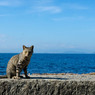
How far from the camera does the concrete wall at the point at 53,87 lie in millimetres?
6633

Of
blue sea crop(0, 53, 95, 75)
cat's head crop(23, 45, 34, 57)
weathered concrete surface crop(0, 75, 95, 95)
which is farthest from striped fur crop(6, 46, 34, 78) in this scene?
blue sea crop(0, 53, 95, 75)

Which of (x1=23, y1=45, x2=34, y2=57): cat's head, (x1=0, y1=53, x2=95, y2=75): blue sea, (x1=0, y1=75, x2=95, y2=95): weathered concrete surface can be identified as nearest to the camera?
(x1=0, y1=75, x2=95, y2=95): weathered concrete surface

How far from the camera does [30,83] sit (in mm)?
6691

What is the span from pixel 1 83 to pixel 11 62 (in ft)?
3.15

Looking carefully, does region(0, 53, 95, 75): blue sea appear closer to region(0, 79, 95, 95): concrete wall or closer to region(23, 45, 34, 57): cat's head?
region(23, 45, 34, 57): cat's head

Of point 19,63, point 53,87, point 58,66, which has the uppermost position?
point 19,63

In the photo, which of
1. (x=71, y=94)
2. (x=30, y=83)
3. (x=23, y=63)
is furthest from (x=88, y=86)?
(x=23, y=63)

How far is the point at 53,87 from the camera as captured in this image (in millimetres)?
6645

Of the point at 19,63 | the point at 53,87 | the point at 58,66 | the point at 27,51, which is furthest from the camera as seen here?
the point at 58,66

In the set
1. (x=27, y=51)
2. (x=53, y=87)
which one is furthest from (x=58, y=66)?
(x=53, y=87)

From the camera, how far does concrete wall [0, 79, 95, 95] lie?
21.8ft

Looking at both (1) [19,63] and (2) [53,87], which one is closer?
(2) [53,87]

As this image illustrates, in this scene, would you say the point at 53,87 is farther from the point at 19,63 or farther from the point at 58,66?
the point at 58,66

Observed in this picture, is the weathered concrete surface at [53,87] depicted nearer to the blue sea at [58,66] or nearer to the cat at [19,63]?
the cat at [19,63]
